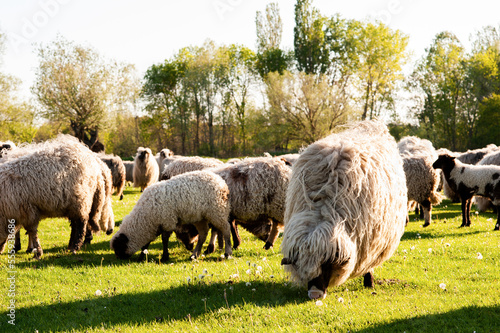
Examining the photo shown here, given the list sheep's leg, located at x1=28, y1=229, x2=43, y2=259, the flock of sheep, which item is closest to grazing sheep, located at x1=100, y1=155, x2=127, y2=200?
the flock of sheep

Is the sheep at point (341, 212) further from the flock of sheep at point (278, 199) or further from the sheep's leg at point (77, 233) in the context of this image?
the sheep's leg at point (77, 233)

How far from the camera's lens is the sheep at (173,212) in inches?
310

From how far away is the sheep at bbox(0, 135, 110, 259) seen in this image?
7.71m

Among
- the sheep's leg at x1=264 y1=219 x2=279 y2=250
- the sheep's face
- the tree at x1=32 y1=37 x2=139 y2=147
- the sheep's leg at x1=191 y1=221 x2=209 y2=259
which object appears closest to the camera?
the sheep's face

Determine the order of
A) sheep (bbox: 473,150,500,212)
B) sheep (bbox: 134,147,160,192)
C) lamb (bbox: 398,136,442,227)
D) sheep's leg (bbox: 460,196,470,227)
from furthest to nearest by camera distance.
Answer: sheep (bbox: 134,147,160,192), sheep (bbox: 473,150,500,212), lamb (bbox: 398,136,442,227), sheep's leg (bbox: 460,196,470,227)

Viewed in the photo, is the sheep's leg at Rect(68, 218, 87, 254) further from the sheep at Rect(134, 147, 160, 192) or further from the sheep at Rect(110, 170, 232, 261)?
the sheep at Rect(134, 147, 160, 192)

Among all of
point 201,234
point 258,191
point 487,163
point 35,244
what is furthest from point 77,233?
point 487,163

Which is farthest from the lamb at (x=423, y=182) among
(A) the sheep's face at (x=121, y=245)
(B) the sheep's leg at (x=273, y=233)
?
(A) the sheep's face at (x=121, y=245)

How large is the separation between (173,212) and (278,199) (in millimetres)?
2273

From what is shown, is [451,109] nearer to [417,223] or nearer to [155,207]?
[417,223]

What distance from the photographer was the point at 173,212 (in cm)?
786

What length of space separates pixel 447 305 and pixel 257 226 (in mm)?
5252

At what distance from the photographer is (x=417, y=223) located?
12391 mm

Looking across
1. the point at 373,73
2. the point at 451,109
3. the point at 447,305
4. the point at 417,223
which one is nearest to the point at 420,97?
the point at 451,109
